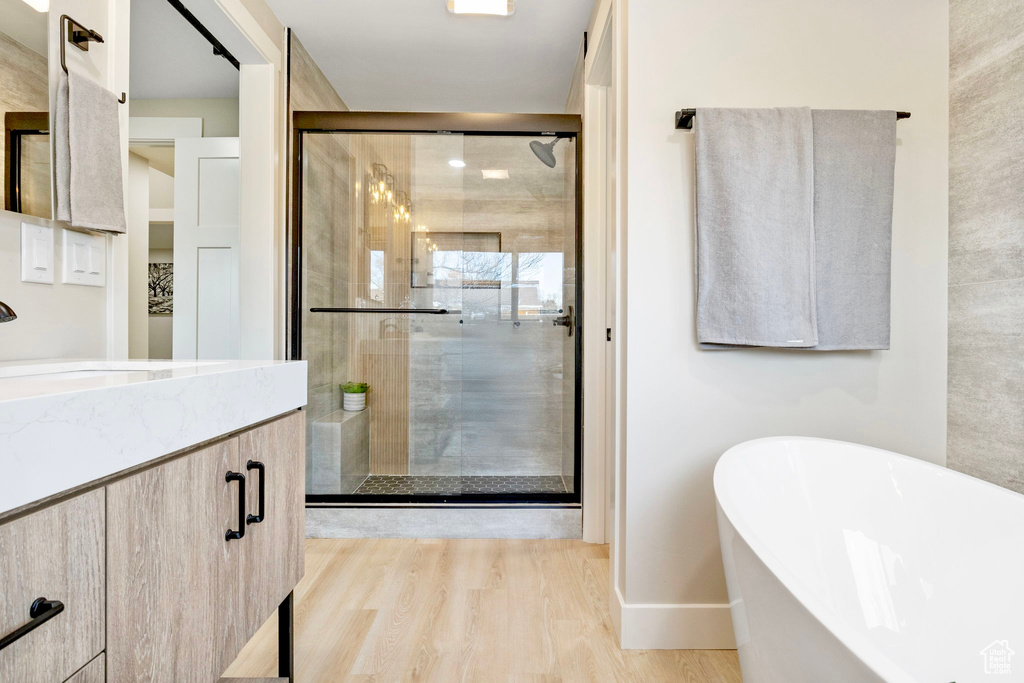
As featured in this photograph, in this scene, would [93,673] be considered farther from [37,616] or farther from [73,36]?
[73,36]

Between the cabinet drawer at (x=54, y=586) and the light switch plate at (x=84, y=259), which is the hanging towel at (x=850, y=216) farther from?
the light switch plate at (x=84, y=259)

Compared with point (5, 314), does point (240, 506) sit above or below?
below

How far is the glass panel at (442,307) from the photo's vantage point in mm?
2602

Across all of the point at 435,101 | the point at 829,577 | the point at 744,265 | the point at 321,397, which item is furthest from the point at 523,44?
the point at 829,577

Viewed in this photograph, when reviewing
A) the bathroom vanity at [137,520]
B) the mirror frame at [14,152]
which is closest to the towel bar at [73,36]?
the mirror frame at [14,152]

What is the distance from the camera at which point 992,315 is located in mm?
1508

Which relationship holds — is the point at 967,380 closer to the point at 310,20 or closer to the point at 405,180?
the point at 405,180

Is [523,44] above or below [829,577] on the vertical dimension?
above

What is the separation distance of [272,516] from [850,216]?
6.03ft

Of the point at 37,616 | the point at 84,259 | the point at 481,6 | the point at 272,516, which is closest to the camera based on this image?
the point at 37,616

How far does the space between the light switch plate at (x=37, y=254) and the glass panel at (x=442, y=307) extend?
131cm

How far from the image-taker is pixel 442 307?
2625mm

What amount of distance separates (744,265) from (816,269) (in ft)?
0.79

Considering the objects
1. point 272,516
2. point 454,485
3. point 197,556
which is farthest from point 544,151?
point 197,556
